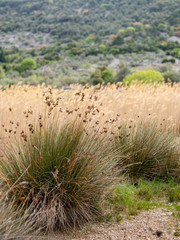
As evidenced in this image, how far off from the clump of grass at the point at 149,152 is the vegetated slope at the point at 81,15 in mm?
41312

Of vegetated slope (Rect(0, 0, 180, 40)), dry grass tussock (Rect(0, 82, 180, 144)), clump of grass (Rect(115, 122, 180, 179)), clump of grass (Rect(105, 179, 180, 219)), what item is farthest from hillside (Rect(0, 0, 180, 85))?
clump of grass (Rect(105, 179, 180, 219))

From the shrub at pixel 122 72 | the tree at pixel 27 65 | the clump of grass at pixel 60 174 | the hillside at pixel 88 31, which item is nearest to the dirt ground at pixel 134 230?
the clump of grass at pixel 60 174

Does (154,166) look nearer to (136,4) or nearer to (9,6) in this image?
(136,4)

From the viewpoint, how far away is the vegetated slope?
47406mm

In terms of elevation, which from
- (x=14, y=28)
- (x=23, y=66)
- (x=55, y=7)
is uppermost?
(x=55, y=7)

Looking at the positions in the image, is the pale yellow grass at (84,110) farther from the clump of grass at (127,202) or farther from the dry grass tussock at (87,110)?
the clump of grass at (127,202)

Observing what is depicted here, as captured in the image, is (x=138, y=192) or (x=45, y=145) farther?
(x=138, y=192)

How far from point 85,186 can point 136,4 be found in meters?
61.8

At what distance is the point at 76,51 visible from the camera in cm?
3347

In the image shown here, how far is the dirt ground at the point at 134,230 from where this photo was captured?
6.86 ft

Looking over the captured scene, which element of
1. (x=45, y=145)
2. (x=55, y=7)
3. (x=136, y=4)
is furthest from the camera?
(x=55, y=7)

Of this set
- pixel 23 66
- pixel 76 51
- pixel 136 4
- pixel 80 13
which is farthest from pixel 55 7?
pixel 23 66

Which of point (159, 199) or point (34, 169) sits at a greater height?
point (34, 169)

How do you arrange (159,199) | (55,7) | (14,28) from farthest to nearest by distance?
(55,7), (14,28), (159,199)
